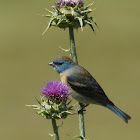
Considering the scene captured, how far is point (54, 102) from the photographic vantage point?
9367 millimetres

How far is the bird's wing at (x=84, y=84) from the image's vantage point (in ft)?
35.6

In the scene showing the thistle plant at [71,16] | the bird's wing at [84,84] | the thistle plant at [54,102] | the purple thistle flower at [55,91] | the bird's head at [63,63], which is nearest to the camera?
the thistle plant at [54,102]

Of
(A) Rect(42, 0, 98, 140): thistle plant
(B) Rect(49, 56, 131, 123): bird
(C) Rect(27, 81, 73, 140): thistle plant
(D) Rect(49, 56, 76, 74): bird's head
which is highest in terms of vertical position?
(A) Rect(42, 0, 98, 140): thistle plant

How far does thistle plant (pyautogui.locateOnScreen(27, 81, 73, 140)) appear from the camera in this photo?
9.08m

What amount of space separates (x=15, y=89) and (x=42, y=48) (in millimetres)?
8207

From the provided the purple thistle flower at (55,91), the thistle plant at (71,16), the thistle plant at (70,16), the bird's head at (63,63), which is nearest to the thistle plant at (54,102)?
the purple thistle flower at (55,91)

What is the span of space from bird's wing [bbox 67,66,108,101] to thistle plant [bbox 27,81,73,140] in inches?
53.8

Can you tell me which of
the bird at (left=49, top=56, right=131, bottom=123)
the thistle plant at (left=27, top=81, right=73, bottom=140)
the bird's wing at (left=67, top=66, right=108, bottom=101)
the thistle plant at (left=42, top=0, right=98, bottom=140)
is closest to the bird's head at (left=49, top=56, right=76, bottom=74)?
the bird at (left=49, top=56, right=131, bottom=123)

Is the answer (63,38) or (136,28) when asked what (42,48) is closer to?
(63,38)

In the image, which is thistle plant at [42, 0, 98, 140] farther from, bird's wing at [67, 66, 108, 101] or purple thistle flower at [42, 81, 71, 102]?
bird's wing at [67, 66, 108, 101]

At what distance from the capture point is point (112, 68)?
35.1 meters

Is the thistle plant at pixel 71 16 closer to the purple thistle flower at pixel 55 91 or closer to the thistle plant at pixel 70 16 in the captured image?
the thistle plant at pixel 70 16

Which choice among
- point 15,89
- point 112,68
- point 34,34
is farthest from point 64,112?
point 34,34

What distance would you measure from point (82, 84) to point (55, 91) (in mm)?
1708
